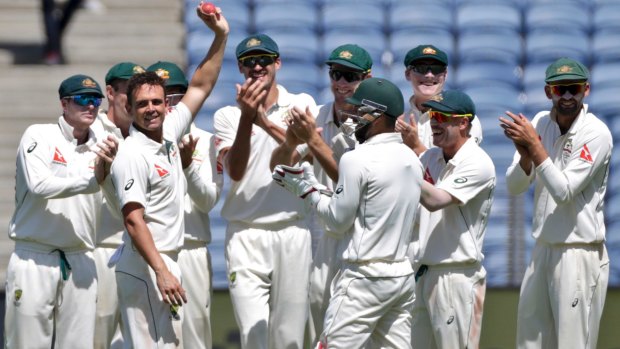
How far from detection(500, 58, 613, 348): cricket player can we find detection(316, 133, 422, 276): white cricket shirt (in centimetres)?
112

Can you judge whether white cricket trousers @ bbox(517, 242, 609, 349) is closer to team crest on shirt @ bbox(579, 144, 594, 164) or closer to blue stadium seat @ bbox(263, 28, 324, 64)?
team crest on shirt @ bbox(579, 144, 594, 164)

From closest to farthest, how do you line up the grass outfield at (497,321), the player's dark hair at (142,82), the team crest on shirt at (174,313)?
the team crest on shirt at (174,313) < the player's dark hair at (142,82) < the grass outfield at (497,321)

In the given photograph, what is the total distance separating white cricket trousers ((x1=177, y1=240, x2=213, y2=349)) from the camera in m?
7.67

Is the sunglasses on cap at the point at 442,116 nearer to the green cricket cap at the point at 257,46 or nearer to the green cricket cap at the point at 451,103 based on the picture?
the green cricket cap at the point at 451,103

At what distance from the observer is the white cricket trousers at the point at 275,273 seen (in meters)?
7.42

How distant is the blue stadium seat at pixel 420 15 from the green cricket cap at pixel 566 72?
17.3 ft

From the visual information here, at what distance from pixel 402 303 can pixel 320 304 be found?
1140 mm

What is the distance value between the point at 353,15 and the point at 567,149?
5617mm

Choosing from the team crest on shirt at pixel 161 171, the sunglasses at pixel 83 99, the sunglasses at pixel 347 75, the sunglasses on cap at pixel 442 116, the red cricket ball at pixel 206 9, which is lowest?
the team crest on shirt at pixel 161 171

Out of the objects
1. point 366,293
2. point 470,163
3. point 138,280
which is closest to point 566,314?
point 470,163

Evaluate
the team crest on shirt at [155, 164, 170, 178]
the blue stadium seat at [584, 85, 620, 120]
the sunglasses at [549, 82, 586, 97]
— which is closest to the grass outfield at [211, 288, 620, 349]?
the sunglasses at [549, 82, 586, 97]

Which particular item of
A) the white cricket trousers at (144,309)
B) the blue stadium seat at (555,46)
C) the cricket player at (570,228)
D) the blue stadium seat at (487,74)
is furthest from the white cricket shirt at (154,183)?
the blue stadium seat at (555,46)

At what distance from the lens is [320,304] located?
7551 mm

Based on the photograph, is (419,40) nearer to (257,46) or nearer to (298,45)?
(298,45)
